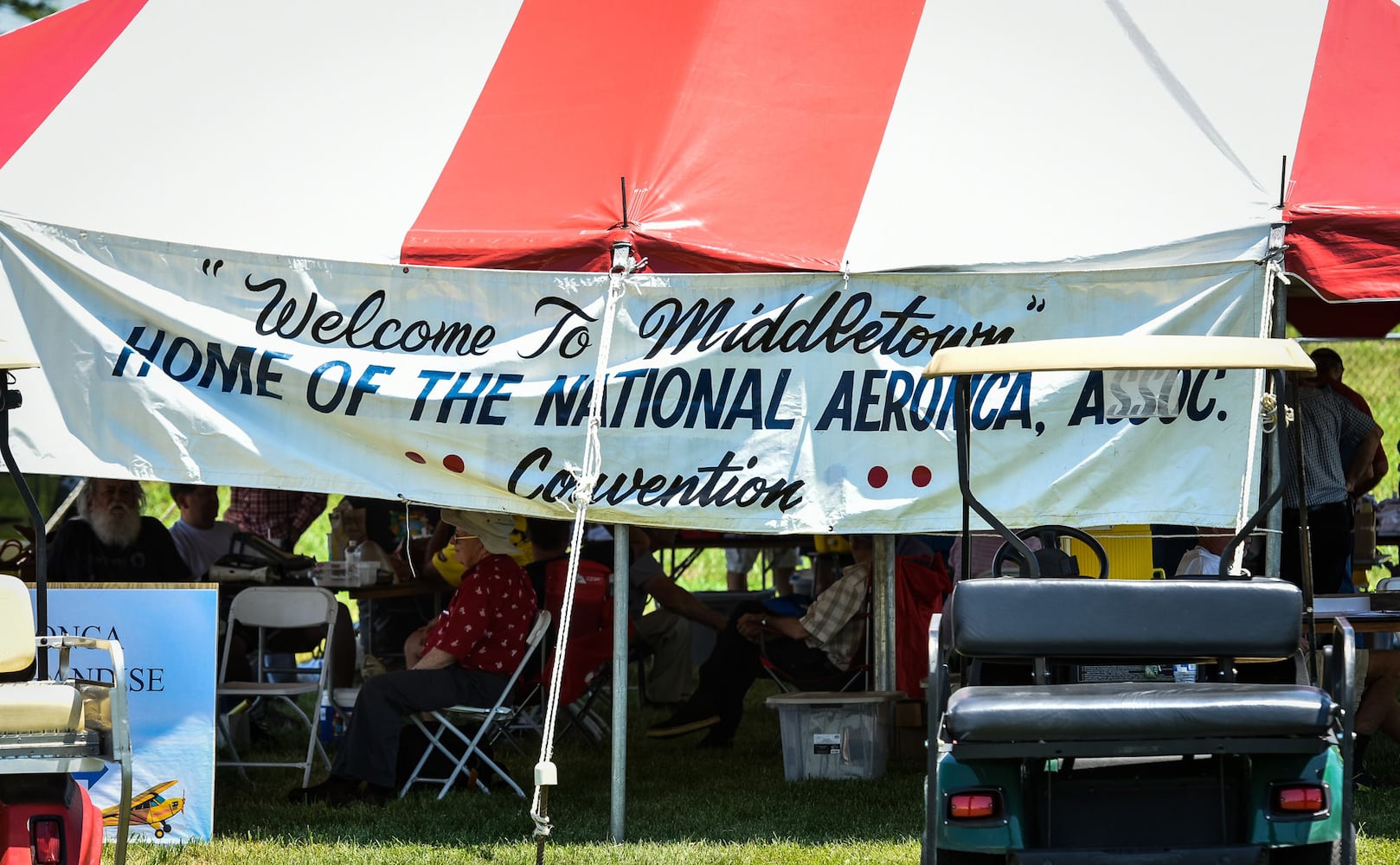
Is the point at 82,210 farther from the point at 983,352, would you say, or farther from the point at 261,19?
the point at 983,352

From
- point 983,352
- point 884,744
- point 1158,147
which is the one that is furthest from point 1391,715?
point 983,352

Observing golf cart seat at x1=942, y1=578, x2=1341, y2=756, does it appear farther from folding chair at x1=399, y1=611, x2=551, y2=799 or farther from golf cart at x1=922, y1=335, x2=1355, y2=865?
folding chair at x1=399, y1=611, x2=551, y2=799

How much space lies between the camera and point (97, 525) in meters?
7.30

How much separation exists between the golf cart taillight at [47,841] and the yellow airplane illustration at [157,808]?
1398mm

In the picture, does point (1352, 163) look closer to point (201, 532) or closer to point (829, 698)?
point (829, 698)

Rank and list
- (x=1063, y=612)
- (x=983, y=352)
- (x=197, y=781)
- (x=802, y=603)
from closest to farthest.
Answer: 1. (x=1063, y=612)
2. (x=983, y=352)
3. (x=197, y=781)
4. (x=802, y=603)

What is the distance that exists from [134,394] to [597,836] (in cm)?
242

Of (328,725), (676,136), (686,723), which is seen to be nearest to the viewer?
(676,136)

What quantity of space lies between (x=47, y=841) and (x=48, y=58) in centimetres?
419

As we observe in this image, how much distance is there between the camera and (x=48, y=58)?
698 centimetres

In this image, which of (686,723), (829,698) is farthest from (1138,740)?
(686,723)

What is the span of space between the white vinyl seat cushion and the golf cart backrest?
8.26 feet

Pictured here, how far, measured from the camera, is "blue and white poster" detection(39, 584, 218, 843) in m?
5.55

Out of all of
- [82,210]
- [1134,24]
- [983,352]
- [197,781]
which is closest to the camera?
[983,352]
